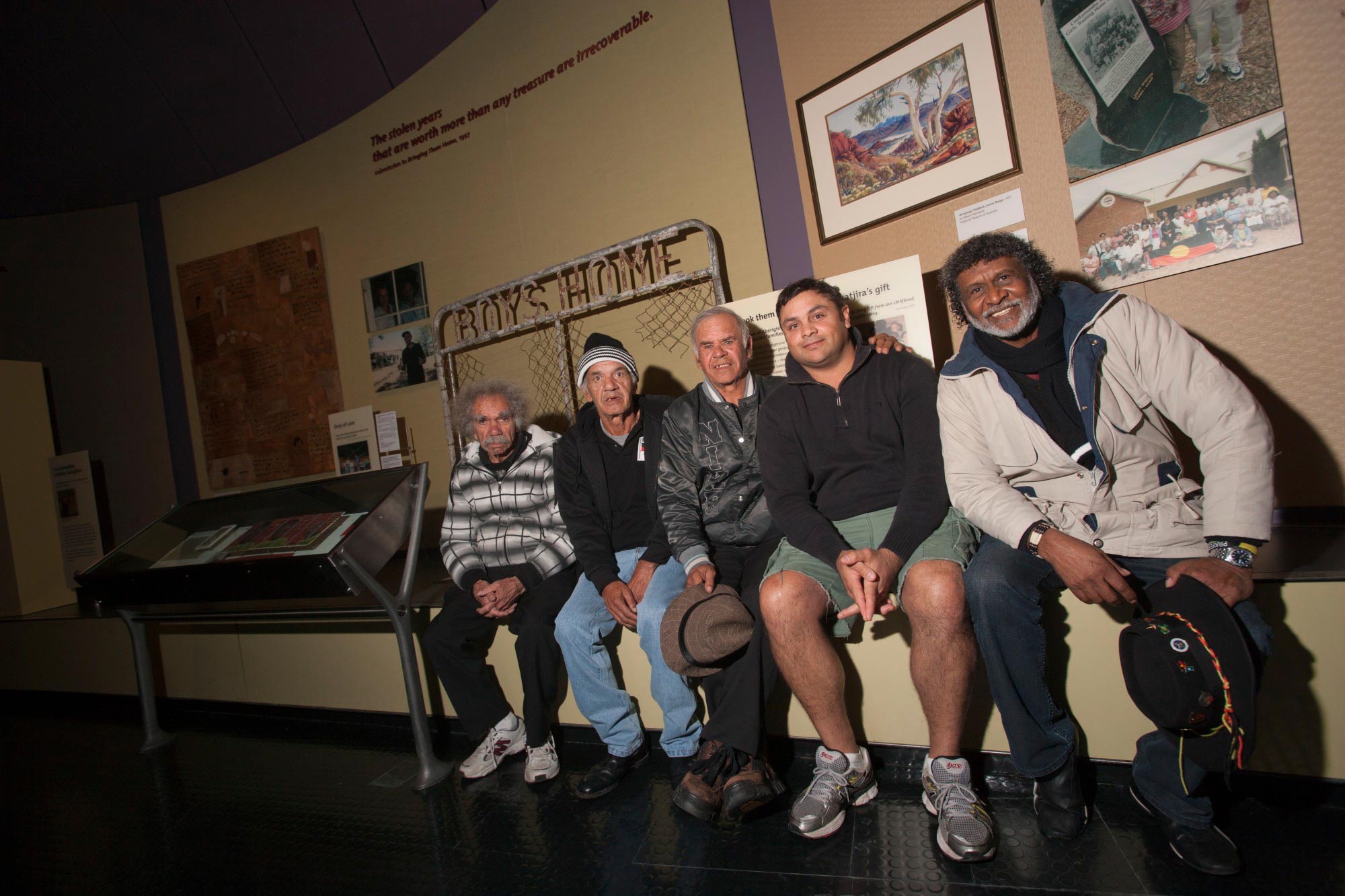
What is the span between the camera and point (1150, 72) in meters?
2.04

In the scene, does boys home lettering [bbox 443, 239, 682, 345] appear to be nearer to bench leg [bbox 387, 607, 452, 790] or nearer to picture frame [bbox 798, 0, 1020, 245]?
picture frame [bbox 798, 0, 1020, 245]

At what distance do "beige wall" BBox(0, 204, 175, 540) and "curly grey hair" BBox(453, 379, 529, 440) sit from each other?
370 centimetres

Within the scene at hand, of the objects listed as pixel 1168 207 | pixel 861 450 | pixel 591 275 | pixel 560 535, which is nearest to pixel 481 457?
pixel 560 535

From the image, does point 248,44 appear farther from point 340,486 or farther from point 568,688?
point 568,688

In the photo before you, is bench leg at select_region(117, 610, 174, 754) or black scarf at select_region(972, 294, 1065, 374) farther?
bench leg at select_region(117, 610, 174, 754)

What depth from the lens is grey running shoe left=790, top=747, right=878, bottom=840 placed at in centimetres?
156

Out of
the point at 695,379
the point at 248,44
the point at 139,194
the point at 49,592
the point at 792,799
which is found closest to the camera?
the point at 792,799

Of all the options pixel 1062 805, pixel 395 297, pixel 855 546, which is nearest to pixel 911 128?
pixel 855 546

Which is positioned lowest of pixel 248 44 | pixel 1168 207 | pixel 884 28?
pixel 1168 207

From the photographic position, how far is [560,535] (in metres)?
2.42

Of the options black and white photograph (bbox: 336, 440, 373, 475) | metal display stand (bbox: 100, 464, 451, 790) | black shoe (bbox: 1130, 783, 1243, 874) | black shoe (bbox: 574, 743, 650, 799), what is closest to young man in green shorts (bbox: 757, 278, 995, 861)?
black shoe (bbox: 1130, 783, 1243, 874)

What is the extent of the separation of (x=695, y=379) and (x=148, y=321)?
4468mm

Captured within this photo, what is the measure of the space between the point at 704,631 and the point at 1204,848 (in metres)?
1.09

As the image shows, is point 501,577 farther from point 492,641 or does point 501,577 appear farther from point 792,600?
point 792,600
